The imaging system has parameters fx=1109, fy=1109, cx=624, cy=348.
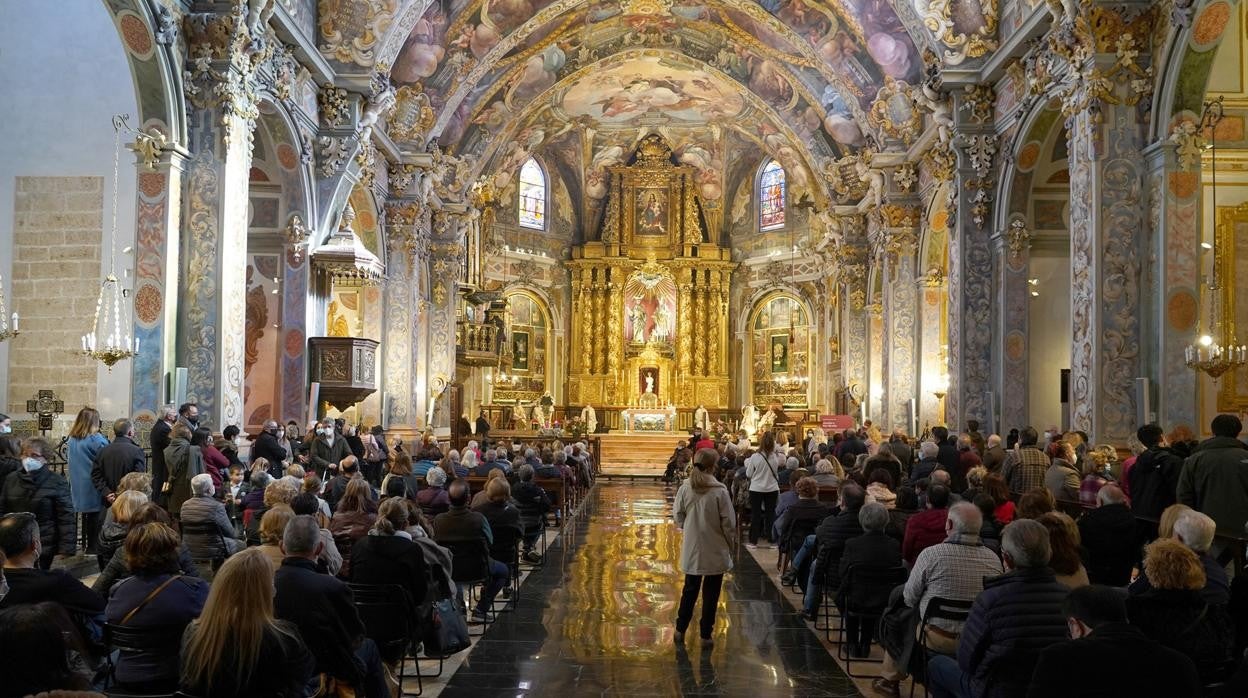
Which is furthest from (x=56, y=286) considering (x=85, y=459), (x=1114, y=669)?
(x=1114, y=669)

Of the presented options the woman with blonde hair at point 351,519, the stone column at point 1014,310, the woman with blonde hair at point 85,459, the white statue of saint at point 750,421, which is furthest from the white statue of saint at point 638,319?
the woman with blonde hair at point 351,519

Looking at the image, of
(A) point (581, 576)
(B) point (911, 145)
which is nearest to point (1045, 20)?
(B) point (911, 145)

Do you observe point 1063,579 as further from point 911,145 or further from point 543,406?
point 543,406

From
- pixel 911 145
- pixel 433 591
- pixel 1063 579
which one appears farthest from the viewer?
pixel 911 145

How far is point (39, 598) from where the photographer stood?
4.46 m

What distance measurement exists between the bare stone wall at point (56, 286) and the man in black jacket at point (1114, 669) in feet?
42.0

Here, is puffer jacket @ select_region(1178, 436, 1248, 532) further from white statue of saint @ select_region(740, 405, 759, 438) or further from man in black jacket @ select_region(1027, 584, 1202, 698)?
white statue of saint @ select_region(740, 405, 759, 438)

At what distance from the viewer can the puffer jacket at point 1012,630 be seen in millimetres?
4785

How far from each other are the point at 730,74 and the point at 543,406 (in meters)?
12.5

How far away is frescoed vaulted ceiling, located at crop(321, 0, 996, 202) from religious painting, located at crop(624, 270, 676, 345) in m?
6.06

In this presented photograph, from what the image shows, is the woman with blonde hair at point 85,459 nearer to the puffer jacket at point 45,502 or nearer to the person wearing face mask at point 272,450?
the puffer jacket at point 45,502

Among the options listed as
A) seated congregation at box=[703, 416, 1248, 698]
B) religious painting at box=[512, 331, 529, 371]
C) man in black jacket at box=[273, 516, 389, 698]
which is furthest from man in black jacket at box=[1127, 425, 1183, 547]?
religious painting at box=[512, 331, 529, 371]

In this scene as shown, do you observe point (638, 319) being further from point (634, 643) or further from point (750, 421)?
point (634, 643)

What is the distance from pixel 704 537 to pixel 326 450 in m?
6.62
